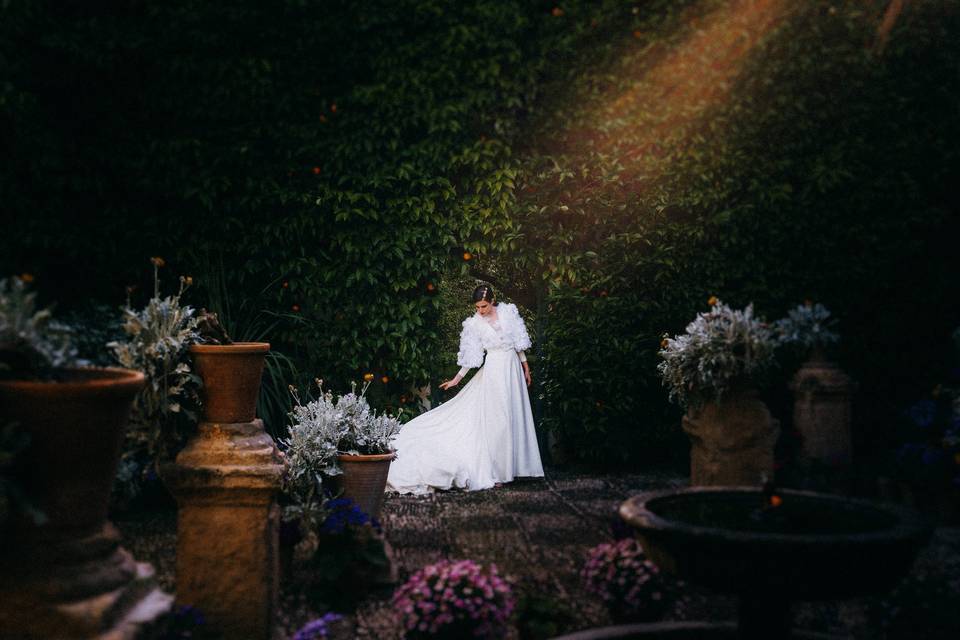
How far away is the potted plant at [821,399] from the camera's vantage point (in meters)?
6.61

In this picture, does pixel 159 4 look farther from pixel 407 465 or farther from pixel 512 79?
pixel 407 465

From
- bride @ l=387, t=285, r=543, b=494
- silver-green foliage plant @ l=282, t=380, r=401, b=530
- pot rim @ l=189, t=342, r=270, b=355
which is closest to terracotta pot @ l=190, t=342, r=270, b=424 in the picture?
pot rim @ l=189, t=342, r=270, b=355

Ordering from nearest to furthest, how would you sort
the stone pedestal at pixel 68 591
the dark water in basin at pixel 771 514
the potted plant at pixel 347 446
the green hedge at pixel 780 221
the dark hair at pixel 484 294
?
the stone pedestal at pixel 68 591 < the dark water in basin at pixel 771 514 < the potted plant at pixel 347 446 < the green hedge at pixel 780 221 < the dark hair at pixel 484 294

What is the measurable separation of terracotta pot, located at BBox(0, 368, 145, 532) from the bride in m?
4.91

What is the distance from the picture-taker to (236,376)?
3664mm

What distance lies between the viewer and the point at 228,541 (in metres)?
3.50

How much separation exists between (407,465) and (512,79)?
3.72 metres

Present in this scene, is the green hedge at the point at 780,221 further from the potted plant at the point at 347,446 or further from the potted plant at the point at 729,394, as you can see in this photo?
the potted plant at the point at 347,446

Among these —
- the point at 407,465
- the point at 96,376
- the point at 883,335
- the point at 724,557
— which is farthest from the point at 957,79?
the point at 96,376

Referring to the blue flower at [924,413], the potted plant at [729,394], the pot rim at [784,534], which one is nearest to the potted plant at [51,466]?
the pot rim at [784,534]

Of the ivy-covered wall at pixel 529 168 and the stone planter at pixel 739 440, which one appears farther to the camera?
the ivy-covered wall at pixel 529 168

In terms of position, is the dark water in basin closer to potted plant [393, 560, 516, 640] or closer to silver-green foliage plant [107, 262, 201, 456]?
potted plant [393, 560, 516, 640]

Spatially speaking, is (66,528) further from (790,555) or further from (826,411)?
(826,411)

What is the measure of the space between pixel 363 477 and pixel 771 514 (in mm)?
3262
